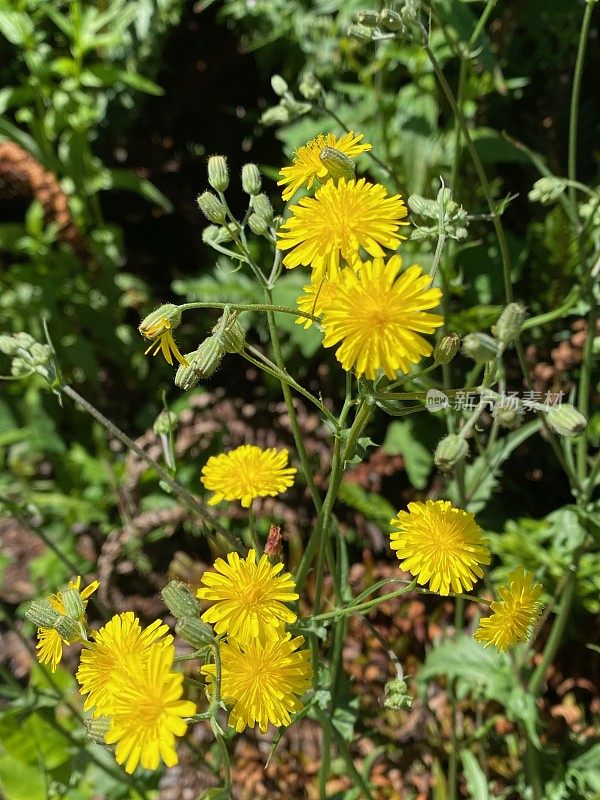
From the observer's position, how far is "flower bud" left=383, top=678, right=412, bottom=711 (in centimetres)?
108

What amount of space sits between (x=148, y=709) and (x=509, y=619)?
474mm

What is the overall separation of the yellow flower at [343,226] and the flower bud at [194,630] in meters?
0.44

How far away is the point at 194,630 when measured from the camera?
0.81m

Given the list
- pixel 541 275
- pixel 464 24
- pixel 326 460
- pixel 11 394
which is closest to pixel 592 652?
pixel 326 460

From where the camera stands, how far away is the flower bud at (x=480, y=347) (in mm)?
883

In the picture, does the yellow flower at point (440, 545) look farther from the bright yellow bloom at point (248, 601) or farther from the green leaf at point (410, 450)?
the green leaf at point (410, 450)

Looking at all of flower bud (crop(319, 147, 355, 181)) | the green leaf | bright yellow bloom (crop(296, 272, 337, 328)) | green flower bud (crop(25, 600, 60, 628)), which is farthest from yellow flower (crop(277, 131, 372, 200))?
the green leaf

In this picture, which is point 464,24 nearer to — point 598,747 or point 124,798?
point 598,747

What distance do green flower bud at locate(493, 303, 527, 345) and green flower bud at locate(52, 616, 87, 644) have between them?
0.66 metres

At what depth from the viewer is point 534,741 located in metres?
1.47

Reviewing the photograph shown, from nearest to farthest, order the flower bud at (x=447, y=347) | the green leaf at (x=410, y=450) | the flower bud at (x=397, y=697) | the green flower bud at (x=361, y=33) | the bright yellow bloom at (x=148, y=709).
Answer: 1. the bright yellow bloom at (x=148, y=709)
2. the flower bud at (x=447, y=347)
3. the flower bud at (x=397, y=697)
4. the green flower bud at (x=361, y=33)
5. the green leaf at (x=410, y=450)

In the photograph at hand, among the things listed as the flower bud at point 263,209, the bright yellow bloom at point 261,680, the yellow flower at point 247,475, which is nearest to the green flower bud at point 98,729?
the bright yellow bloom at point 261,680

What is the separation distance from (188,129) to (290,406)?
93.8 inches

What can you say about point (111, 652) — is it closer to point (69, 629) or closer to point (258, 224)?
point (69, 629)
